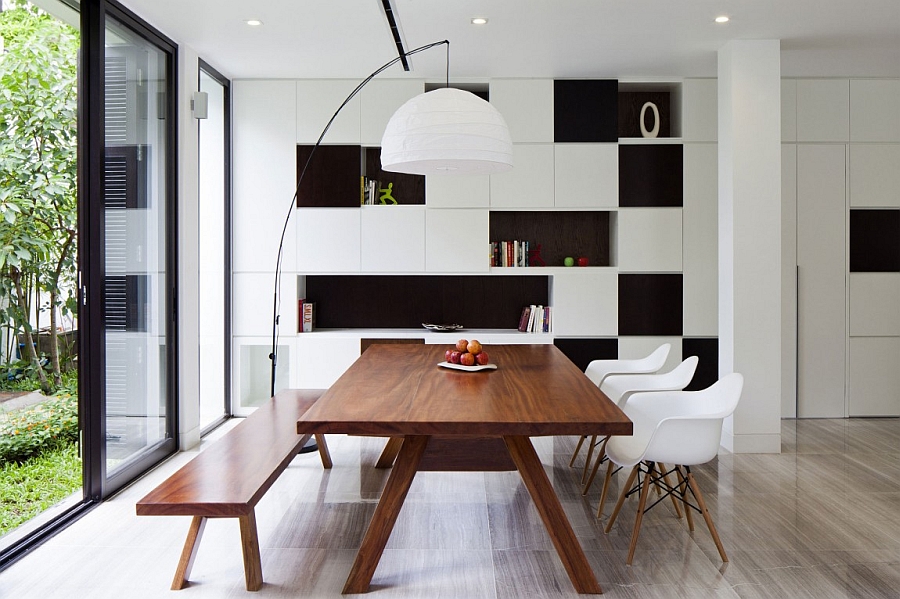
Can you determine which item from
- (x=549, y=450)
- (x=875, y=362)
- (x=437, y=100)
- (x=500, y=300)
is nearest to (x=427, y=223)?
(x=500, y=300)

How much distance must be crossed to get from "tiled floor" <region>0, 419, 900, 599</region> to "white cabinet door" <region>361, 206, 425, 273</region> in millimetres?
1920

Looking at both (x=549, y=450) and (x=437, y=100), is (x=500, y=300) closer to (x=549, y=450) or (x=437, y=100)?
(x=549, y=450)

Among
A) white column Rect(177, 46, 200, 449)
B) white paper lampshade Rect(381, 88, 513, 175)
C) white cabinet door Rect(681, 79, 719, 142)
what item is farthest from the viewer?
white cabinet door Rect(681, 79, 719, 142)

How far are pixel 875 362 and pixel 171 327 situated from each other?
5.52 meters

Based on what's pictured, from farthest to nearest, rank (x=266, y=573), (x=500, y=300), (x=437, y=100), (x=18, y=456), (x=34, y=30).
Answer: (x=500, y=300), (x=18, y=456), (x=34, y=30), (x=437, y=100), (x=266, y=573)

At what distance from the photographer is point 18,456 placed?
394cm

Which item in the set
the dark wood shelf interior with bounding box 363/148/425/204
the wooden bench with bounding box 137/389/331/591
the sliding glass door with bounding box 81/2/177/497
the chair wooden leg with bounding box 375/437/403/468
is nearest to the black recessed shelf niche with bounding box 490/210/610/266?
the dark wood shelf interior with bounding box 363/148/425/204

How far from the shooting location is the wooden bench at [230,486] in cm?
257

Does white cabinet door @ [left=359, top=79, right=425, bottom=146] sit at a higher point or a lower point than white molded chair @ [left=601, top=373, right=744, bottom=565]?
higher

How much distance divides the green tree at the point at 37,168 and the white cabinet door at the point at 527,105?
10.3 feet

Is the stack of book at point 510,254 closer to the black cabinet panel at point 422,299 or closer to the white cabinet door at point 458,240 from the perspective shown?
the white cabinet door at point 458,240

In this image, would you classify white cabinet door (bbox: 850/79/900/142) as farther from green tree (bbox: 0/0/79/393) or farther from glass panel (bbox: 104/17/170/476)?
green tree (bbox: 0/0/79/393)

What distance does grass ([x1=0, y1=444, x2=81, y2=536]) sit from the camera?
3879mm

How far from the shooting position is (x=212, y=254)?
5.55 m
